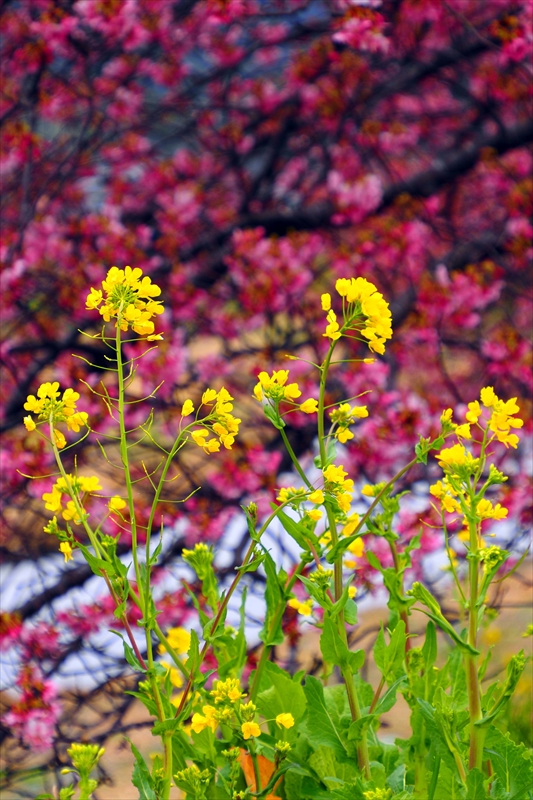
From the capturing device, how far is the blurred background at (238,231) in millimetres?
3516

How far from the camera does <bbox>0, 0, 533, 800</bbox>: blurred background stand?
352 centimetres

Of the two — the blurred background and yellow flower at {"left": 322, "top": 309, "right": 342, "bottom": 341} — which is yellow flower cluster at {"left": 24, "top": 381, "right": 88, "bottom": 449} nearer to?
yellow flower at {"left": 322, "top": 309, "right": 342, "bottom": 341}

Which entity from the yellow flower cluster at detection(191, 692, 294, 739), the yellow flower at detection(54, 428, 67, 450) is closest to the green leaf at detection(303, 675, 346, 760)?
the yellow flower cluster at detection(191, 692, 294, 739)

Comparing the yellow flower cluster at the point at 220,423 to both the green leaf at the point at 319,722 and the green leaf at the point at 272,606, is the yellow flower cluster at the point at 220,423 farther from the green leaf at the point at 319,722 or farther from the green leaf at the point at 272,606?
the green leaf at the point at 319,722

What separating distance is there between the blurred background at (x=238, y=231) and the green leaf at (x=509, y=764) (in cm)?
201

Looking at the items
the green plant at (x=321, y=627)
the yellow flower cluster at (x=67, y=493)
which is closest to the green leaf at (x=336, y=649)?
the green plant at (x=321, y=627)

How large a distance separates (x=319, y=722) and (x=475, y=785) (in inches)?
9.0

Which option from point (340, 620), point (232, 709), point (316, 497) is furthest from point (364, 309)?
point (232, 709)

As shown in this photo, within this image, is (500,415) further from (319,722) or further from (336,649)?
(319,722)

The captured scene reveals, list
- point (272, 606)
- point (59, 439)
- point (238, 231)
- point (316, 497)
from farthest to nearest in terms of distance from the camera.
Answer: point (238, 231) < point (272, 606) < point (59, 439) < point (316, 497)

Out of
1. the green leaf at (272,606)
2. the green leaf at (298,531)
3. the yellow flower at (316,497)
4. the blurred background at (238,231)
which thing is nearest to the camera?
the yellow flower at (316,497)

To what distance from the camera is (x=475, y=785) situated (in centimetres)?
107

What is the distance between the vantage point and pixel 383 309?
3.67 ft

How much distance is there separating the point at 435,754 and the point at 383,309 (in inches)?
24.6
